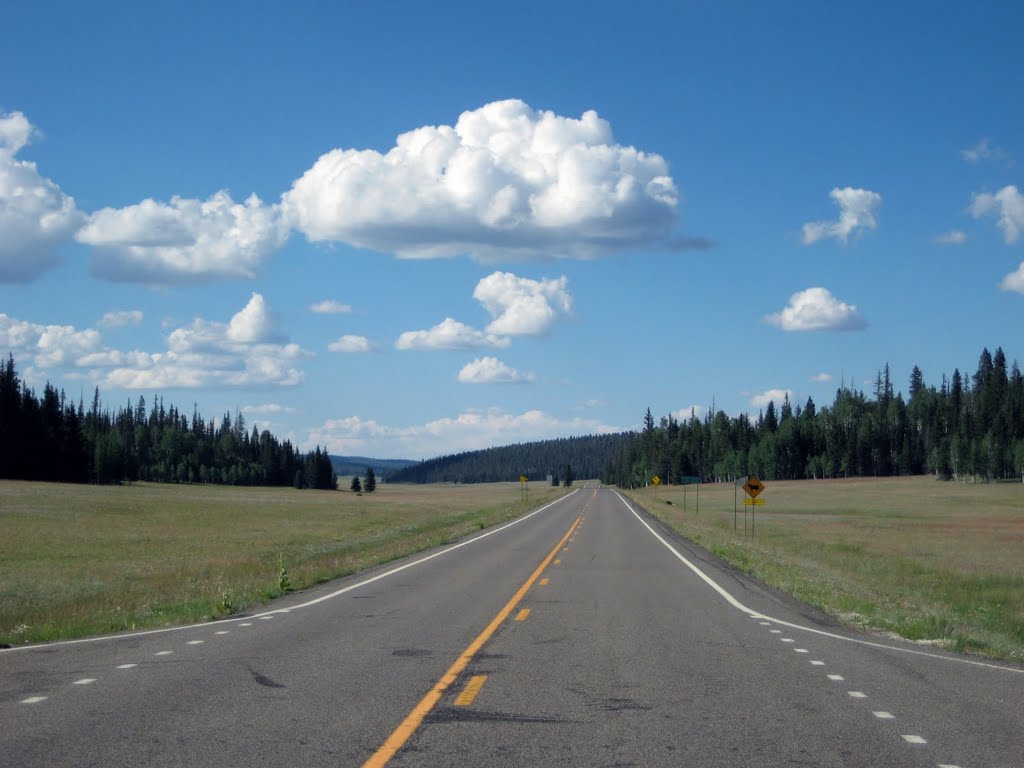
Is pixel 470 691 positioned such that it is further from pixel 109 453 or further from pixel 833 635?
pixel 109 453

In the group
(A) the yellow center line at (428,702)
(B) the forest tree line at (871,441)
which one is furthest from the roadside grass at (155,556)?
(B) the forest tree line at (871,441)

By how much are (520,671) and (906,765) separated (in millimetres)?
4584

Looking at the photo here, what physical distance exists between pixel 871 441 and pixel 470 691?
17357 centimetres

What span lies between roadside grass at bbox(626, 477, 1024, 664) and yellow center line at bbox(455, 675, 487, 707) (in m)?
7.03

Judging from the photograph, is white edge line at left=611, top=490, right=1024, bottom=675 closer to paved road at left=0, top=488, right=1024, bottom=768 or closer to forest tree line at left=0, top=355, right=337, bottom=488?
paved road at left=0, top=488, right=1024, bottom=768

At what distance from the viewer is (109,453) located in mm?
143250

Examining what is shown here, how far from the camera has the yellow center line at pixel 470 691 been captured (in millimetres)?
9055

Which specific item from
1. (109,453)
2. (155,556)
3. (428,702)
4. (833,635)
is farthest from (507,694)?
(109,453)

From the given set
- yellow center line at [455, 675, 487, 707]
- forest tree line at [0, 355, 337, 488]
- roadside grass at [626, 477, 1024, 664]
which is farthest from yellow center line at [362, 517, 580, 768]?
forest tree line at [0, 355, 337, 488]

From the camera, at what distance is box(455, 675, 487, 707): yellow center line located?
29.7 feet

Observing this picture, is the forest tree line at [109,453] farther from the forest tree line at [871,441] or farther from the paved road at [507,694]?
the paved road at [507,694]

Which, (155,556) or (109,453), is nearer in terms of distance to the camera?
(155,556)

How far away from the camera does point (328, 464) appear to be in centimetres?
19925

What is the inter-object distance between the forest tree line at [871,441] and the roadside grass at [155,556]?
305 ft
